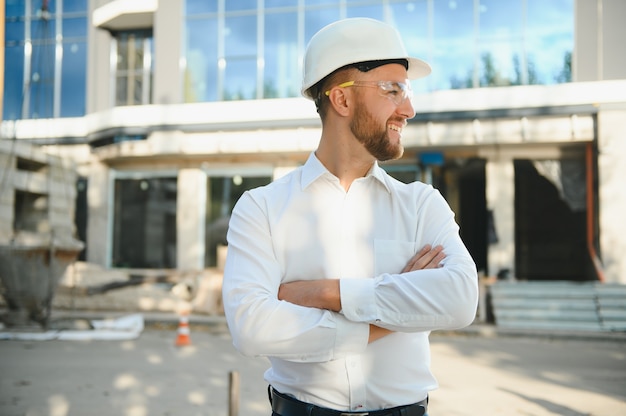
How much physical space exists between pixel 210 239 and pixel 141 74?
23.7ft

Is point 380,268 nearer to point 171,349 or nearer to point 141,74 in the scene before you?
point 171,349

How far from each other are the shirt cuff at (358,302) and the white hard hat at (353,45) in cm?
79

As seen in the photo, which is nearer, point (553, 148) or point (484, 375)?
point (484, 375)

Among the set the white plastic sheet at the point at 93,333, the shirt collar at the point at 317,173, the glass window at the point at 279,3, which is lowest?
the white plastic sheet at the point at 93,333

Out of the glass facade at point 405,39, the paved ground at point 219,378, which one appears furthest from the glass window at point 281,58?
the paved ground at point 219,378

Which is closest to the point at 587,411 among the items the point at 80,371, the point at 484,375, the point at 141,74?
the point at 484,375

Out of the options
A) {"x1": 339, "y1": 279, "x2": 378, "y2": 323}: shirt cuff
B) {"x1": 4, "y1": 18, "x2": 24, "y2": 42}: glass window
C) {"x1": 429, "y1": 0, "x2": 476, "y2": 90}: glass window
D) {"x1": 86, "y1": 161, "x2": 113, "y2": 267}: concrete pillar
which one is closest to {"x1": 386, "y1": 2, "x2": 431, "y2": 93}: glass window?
{"x1": 429, "y1": 0, "x2": 476, "y2": 90}: glass window

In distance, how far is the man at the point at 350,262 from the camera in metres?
2.17

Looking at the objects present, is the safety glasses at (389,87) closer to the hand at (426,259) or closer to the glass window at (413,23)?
the hand at (426,259)

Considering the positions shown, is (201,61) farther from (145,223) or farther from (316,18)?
(145,223)

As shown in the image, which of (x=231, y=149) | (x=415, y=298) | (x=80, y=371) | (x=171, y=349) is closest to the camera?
(x=415, y=298)

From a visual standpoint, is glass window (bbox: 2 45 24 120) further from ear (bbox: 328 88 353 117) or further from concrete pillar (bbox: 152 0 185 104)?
ear (bbox: 328 88 353 117)

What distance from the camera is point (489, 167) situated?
1967cm

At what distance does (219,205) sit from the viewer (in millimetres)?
21984
